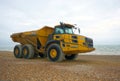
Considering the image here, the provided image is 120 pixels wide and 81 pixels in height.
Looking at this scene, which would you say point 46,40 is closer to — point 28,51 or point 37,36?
point 37,36

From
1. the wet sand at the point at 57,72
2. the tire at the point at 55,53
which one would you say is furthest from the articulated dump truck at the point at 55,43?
the wet sand at the point at 57,72

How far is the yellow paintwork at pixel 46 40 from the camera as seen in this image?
536 inches

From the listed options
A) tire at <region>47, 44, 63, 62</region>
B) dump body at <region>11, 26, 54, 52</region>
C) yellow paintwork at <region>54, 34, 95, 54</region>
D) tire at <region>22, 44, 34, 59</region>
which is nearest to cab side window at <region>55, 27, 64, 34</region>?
yellow paintwork at <region>54, 34, 95, 54</region>

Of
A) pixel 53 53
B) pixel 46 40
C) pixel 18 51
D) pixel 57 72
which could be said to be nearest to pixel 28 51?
pixel 18 51

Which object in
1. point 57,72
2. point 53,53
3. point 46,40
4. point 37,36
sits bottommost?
point 57,72

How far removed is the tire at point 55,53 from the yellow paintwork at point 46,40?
0.09 m

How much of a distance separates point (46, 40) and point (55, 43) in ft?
8.34

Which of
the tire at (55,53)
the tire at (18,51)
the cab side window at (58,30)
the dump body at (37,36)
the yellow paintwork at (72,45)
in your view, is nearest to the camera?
the yellow paintwork at (72,45)

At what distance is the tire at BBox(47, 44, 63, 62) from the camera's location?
13812mm

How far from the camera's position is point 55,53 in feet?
46.7

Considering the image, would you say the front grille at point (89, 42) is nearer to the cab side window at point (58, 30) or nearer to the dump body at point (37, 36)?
the cab side window at point (58, 30)

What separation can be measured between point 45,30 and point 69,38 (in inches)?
155

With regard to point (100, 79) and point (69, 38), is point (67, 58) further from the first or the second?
point (100, 79)

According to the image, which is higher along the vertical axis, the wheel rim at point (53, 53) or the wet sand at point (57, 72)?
the wheel rim at point (53, 53)
